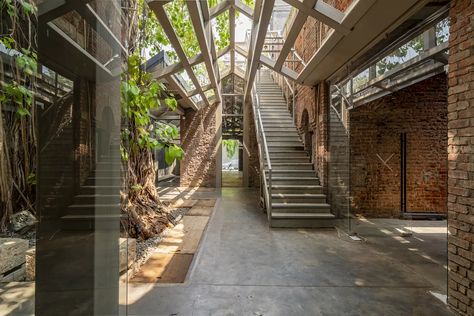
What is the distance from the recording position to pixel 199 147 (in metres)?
10.1

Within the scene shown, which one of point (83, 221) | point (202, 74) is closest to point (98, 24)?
point (83, 221)

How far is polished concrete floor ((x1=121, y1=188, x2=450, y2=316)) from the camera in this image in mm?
2246

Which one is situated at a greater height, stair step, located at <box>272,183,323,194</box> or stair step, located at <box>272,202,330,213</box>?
stair step, located at <box>272,183,323,194</box>

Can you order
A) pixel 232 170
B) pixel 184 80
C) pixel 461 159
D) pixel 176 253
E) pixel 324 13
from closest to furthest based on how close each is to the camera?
1. pixel 461 159
2. pixel 324 13
3. pixel 176 253
4. pixel 184 80
5. pixel 232 170

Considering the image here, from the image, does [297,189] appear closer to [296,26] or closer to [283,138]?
[283,138]

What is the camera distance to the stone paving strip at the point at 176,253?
2.77m

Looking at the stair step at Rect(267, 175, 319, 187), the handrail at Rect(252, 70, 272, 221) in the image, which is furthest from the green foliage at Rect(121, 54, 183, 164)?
the stair step at Rect(267, 175, 319, 187)

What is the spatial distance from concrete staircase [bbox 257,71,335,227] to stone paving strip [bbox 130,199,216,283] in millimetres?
1532

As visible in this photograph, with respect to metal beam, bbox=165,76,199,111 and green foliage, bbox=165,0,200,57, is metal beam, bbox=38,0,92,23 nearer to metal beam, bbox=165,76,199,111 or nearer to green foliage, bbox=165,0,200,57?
green foliage, bbox=165,0,200,57

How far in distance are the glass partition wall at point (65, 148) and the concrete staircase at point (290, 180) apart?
12.3ft

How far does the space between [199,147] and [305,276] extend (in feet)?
25.6

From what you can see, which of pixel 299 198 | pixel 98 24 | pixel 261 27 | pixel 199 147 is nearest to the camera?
pixel 98 24

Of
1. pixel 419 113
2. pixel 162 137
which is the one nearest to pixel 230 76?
pixel 419 113

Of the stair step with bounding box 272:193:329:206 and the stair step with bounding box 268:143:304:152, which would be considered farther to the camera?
the stair step with bounding box 268:143:304:152
